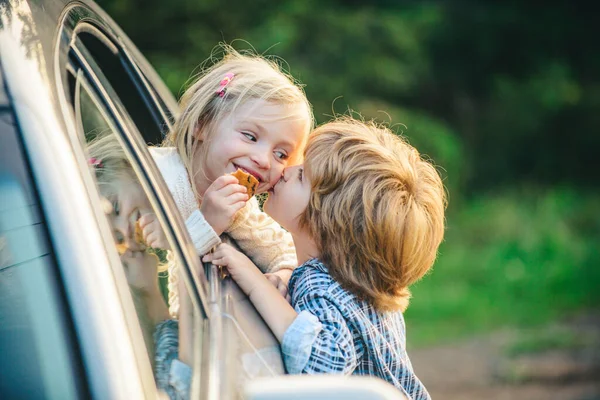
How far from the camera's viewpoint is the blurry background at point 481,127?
7.46m

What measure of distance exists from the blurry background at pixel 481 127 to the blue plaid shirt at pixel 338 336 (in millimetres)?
1314

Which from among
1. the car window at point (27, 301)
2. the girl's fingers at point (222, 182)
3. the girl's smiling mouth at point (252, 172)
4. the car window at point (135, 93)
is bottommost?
the car window at point (27, 301)

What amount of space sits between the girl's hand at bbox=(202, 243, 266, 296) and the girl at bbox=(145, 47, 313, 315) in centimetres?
20

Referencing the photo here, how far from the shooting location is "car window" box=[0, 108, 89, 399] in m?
1.12

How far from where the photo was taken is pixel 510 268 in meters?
10.8

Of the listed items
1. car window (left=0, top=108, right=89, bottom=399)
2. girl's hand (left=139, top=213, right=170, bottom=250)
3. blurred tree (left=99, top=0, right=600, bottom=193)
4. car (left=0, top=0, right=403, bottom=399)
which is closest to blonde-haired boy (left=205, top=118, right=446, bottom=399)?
girl's hand (left=139, top=213, right=170, bottom=250)

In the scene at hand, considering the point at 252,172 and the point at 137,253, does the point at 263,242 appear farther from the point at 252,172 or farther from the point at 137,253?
the point at 137,253

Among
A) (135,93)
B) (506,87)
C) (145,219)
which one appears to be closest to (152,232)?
(145,219)

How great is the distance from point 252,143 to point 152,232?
73 centimetres

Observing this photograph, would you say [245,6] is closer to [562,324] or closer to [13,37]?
[562,324]

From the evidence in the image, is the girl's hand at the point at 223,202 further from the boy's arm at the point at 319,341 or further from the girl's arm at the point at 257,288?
the boy's arm at the point at 319,341

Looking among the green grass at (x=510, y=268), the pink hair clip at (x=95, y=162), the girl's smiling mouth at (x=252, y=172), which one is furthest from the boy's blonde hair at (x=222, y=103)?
the green grass at (x=510, y=268)

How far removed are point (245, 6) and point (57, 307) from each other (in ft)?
23.7

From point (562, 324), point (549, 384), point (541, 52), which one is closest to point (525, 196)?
→ point (541, 52)
